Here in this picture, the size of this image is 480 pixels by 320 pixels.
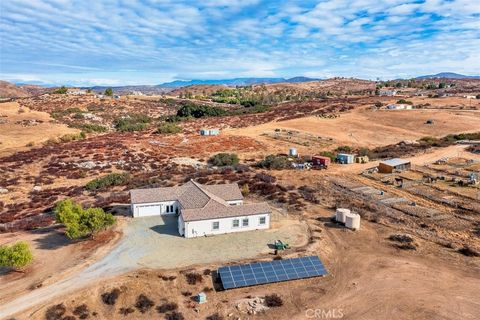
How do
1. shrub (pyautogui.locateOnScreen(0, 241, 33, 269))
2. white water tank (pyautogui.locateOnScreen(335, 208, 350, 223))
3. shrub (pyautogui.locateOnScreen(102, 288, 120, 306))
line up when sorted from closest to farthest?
shrub (pyautogui.locateOnScreen(102, 288, 120, 306)) → shrub (pyautogui.locateOnScreen(0, 241, 33, 269)) → white water tank (pyautogui.locateOnScreen(335, 208, 350, 223))

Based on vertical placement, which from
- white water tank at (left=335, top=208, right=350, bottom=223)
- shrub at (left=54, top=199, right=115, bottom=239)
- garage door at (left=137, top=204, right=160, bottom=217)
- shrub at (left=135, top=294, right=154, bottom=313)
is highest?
shrub at (left=54, top=199, right=115, bottom=239)

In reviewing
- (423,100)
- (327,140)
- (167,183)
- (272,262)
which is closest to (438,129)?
(327,140)

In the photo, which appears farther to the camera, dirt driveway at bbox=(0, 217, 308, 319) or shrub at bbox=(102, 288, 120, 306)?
dirt driveway at bbox=(0, 217, 308, 319)

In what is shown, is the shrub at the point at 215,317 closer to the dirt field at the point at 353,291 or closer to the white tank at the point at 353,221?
the dirt field at the point at 353,291

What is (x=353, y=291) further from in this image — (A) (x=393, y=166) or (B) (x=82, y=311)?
(A) (x=393, y=166)

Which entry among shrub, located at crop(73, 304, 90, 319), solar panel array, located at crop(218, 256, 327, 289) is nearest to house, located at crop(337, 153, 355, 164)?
solar panel array, located at crop(218, 256, 327, 289)

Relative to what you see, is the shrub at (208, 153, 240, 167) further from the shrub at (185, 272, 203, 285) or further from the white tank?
the shrub at (185, 272, 203, 285)

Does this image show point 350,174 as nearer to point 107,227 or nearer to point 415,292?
point 415,292
